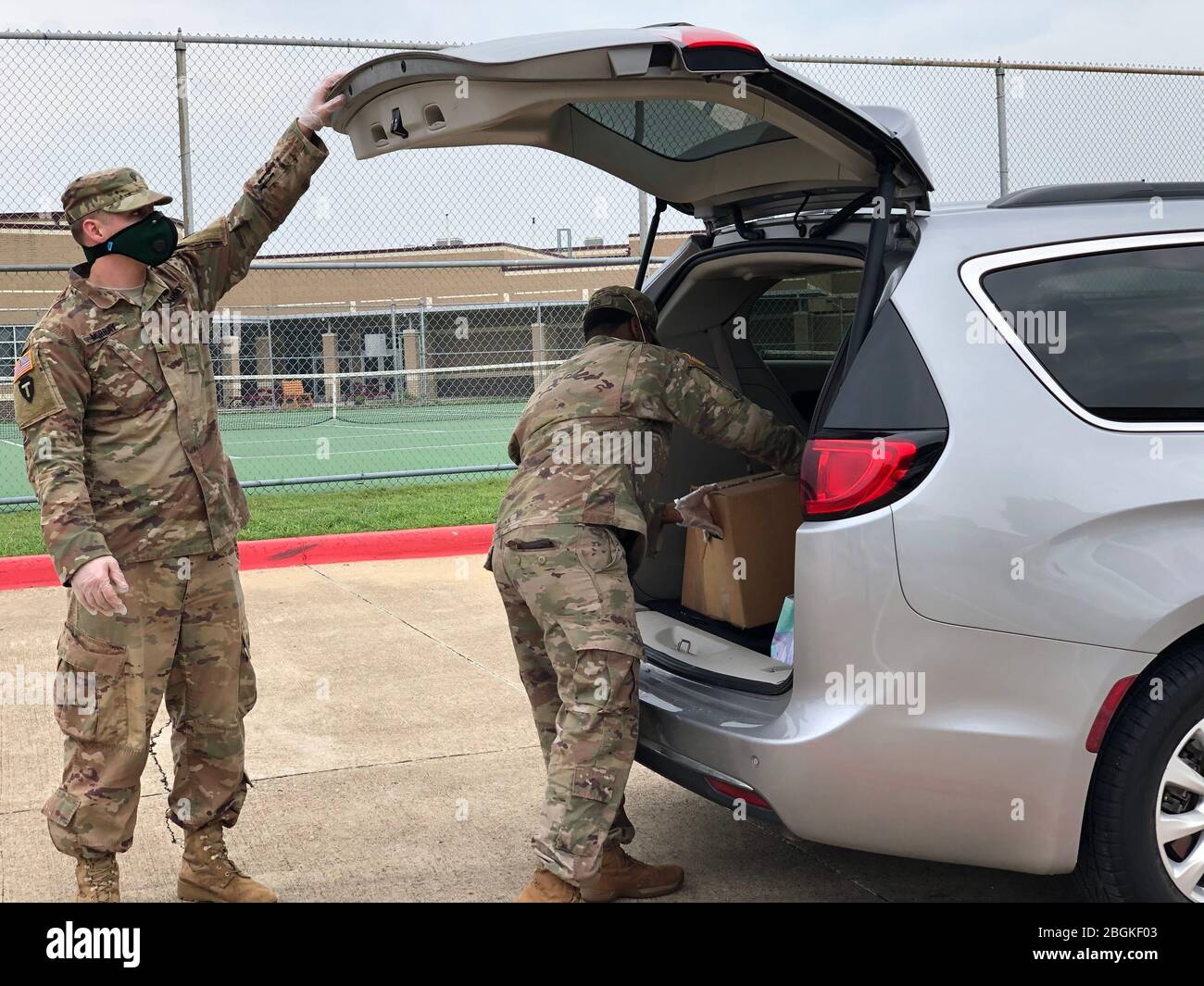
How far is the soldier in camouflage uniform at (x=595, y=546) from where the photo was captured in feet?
11.1

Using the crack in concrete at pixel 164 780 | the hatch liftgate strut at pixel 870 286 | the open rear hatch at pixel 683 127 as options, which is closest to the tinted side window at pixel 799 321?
the open rear hatch at pixel 683 127

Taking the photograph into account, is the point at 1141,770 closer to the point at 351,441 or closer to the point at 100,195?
the point at 100,195

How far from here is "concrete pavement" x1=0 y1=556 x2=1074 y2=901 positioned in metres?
3.83

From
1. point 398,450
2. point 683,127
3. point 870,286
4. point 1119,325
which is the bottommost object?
point 398,450

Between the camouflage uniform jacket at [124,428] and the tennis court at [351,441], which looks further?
the tennis court at [351,441]

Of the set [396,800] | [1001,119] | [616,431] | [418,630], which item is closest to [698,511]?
[616,431]

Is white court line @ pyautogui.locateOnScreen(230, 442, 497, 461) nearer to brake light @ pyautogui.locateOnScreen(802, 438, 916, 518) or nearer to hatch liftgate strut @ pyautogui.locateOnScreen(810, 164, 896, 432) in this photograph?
hatch liftgate strut @ pyautogui.locateOnScreen(810, 164, 896, 432)

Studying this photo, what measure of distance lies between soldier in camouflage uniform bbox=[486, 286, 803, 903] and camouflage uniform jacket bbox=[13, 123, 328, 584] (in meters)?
0.82

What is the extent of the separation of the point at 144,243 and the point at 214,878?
5.72 feet

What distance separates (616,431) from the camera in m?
3.57

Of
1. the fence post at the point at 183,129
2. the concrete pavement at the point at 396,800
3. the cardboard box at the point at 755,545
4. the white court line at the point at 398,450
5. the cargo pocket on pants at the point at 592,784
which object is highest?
the fence post at the point at 183,129

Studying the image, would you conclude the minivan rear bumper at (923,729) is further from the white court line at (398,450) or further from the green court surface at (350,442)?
the white court line at (398,450)
